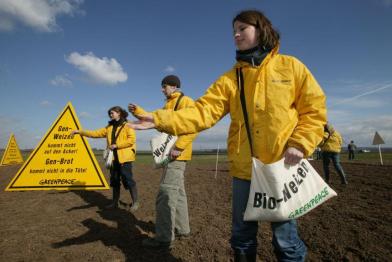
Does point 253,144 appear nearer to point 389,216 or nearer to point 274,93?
point 274,93

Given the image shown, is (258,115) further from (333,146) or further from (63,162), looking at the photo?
(333,146)

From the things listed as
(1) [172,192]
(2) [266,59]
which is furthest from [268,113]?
(1) [172,192]

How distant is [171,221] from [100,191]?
5507mm

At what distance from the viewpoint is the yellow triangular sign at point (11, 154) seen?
21350mm

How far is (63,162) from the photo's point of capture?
779cm

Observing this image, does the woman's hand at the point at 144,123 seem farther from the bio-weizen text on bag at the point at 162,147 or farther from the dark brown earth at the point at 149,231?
the dark brown earth at the point at 149,231

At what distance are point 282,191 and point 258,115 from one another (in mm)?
550

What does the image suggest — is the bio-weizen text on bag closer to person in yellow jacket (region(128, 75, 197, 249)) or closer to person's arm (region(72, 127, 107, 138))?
person in yellow jacket (region(128, 75, 197, 249))

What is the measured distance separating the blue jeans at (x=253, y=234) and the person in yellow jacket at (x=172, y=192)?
1623 millimetres

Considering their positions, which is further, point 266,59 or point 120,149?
point 120,149

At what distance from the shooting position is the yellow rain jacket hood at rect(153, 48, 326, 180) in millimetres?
2033

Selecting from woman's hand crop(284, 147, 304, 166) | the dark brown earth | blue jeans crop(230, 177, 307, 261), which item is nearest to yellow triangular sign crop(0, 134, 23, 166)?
the dark brown earth

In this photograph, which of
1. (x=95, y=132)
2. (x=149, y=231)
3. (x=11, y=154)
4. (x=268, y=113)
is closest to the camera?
(x=268, y=113)

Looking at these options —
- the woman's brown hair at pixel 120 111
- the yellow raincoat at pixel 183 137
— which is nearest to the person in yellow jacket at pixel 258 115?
the yellow raincoat at pixel 183 137
